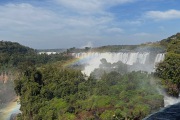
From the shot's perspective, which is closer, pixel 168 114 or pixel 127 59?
pixel 168 114

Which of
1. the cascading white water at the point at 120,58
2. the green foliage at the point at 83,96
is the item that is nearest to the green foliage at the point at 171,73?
the green foliage at the point at 83,96

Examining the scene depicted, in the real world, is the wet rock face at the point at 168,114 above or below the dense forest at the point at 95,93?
above

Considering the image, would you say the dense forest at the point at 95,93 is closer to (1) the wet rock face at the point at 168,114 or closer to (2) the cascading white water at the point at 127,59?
(2) the cascading white water at the point at 127,59

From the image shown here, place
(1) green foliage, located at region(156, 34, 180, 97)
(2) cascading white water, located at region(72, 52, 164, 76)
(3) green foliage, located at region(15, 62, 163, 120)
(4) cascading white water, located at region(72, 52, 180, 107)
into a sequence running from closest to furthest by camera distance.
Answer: (3) green foliage, located at region(15, 62, 163, 120) → (1) green foliage, located at region(156, 34, 180, 97) → (4) cascading white water, located at region(72, 52, 180, 107) → (2) cascading white water, located at region(72, 52, 164, 76)

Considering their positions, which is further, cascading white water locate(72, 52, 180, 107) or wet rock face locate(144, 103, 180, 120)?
cascading white water locate(72, 52, 180, 107)

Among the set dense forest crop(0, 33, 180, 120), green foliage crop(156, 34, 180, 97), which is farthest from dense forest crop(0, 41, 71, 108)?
green foliage crop(156, 34, 180, 97)

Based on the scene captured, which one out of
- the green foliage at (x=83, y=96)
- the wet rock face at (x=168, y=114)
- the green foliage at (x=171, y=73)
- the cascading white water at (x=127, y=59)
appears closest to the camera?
the wet rock face at (x=168, y=114)

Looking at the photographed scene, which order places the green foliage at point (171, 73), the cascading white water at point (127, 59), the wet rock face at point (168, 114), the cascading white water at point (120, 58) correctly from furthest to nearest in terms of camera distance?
1. the cascading white water at point (120, 58)
2. the cascading white water at point (127, 59)
3. the green foliage at point (171, 73)
4. the wet rock face at point (168, 114)

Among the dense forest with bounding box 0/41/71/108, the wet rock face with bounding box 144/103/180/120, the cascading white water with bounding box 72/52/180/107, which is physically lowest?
the dense forest with bounding box 0/41/71/108

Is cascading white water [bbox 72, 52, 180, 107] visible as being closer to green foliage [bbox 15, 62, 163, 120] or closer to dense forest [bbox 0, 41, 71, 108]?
dense forest [bbox 0, 41, 71, 108]

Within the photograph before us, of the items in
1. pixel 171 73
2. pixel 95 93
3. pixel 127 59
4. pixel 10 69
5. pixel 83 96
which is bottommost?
pixel 10 69

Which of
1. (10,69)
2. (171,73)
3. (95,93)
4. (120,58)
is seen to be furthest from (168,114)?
(10,69)

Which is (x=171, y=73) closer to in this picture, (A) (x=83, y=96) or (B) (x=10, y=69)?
(A) (x=83, y=96)

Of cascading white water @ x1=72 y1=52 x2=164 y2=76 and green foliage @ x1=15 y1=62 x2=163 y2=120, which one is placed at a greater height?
cascading white water @ x1=72 y1=52 x2=164 y2=76
